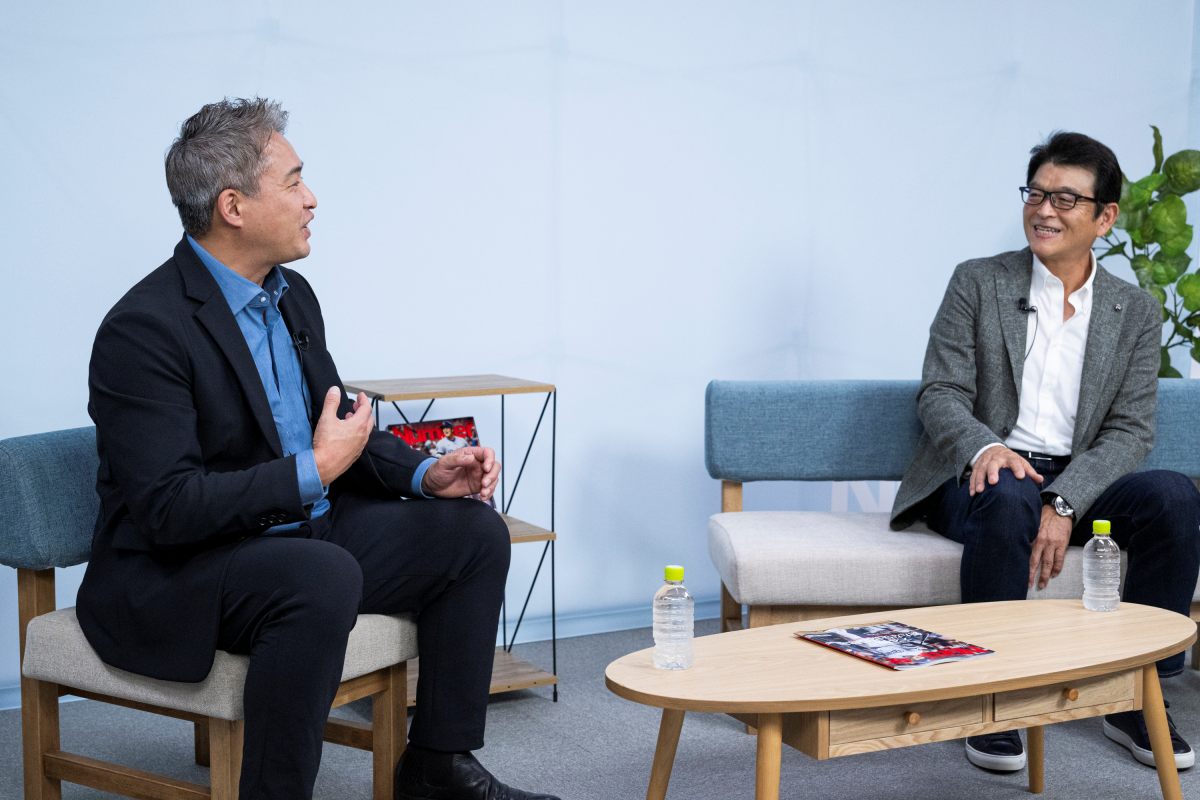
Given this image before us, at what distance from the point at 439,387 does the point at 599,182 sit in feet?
2.97

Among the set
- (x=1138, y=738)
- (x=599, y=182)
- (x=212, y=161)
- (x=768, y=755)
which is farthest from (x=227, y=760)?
(x=599, y=182)

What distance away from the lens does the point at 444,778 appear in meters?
2.11

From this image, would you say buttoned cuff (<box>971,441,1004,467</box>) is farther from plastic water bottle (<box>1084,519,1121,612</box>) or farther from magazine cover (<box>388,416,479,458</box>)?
magazine cover (<box>388,416,479,458</box>)

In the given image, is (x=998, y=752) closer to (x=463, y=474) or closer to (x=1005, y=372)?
(x=1005, y=372)

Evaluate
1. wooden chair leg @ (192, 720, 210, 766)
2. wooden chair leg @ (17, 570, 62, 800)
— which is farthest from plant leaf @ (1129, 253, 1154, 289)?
wooden chair leg @ (17, 570, 62, 800)

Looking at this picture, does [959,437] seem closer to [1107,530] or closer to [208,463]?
[1107,530]


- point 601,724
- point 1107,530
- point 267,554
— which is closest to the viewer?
point 267,554

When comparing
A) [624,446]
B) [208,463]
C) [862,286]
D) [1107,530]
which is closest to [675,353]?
[624,446]

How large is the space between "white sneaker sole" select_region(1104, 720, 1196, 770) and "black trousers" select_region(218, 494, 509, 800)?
1.32 metres

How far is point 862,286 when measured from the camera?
3857 mm

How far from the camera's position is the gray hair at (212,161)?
2082 millimetres

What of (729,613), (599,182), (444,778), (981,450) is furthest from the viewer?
(599,182)

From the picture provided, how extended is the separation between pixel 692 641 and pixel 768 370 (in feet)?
6.13

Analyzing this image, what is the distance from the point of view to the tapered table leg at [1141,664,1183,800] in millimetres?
2098
